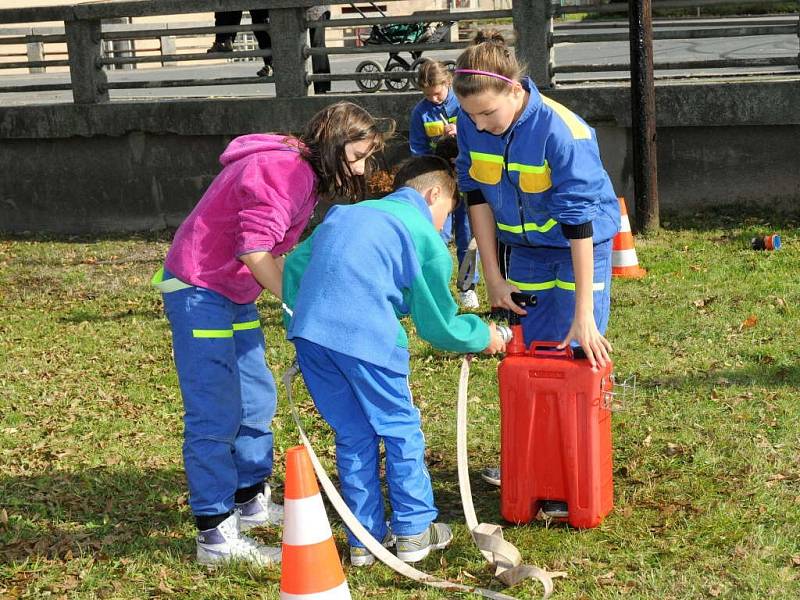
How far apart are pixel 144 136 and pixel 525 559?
27.5 feet

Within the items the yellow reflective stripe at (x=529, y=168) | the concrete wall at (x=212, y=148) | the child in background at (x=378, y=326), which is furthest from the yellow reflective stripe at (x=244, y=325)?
the concrete wall at (x=212, y=148)

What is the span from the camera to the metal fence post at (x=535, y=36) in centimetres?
984

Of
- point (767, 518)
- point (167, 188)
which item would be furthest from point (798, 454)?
point (167, 188)

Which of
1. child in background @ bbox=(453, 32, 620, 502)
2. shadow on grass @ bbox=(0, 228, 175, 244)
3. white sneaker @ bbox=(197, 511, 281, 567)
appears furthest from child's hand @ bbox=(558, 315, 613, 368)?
shadow on grass @ bbox=(0, 228, 175, 244)

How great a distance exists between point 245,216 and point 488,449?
6.46 ft

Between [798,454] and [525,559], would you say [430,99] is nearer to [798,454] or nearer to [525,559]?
[798,454]

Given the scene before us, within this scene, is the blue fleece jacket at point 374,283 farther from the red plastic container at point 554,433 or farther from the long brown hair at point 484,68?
the long brown hair at point 484,68

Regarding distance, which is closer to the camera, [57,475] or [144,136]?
[57,475]

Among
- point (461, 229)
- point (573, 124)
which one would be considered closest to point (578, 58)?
point (461, 229)

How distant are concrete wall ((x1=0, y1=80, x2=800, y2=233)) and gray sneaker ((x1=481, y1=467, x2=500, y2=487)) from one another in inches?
204

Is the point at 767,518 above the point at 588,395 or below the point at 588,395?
below

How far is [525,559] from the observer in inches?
162

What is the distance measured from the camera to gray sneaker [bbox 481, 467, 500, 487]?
482 cm

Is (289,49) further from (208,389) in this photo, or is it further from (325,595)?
(325,595)
